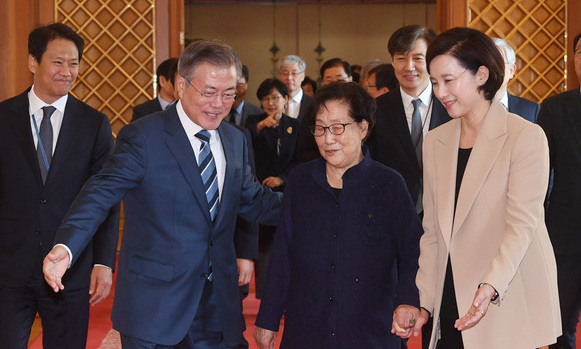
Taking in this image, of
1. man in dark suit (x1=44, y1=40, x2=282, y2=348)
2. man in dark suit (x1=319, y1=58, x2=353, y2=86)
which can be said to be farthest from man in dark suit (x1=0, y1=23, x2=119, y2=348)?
man in dark suit (x1=319, y1=58, x2=353, y2=86)

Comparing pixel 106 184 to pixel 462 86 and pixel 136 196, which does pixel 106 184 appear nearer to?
pixel 136 196

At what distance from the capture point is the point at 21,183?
254cm

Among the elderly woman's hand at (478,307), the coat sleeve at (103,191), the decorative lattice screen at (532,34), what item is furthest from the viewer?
the decorative lattice screen at (532,34)

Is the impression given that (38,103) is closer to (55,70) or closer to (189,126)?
(55,70)

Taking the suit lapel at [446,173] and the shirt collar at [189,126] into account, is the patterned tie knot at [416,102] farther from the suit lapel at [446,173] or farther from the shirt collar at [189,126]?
the shirt collar at [189,126]

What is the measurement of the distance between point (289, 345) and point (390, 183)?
20.8 inches

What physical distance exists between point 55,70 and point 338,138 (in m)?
1.14

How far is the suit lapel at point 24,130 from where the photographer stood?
2.55 metres

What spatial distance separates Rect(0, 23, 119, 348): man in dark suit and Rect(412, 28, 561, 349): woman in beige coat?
1.15 meters

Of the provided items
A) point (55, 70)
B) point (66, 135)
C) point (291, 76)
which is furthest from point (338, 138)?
point (291, 76)

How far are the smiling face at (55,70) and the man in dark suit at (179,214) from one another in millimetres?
711

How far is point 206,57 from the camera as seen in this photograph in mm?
2064

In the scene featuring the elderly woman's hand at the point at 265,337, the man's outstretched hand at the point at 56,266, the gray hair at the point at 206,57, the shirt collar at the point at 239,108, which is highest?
the shirt collar at the point at 239,108

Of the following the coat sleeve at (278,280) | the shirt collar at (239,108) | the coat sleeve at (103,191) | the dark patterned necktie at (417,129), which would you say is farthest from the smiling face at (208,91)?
the shirt collar at (239,108)
